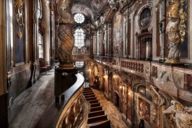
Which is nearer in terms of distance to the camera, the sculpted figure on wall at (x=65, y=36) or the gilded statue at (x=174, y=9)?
the sculpted figure on wall at (x=65, y=36)

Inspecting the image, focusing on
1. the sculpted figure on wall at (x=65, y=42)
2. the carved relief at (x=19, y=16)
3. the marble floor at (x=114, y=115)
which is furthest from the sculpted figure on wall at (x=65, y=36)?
the marble floor at (x=114, y=115)

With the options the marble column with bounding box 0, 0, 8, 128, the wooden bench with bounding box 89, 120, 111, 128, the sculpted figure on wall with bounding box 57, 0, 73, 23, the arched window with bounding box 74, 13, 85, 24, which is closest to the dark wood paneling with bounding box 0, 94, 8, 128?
the marble column with bounding box 0, 0, 8, 128

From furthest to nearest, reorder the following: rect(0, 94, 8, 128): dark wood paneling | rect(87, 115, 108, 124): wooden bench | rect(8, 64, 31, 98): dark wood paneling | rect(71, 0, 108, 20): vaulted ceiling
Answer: rect(71, 0, 108, 20): vaulted ceiling
rect(87, 115, 108, 124): wooden bench
rect(8, 64, 31, 98): dark wood paneling
rect(0, 94, 8, 128): dark wood paneling

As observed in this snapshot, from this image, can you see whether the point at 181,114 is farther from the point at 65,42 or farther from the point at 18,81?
the point at 18,81

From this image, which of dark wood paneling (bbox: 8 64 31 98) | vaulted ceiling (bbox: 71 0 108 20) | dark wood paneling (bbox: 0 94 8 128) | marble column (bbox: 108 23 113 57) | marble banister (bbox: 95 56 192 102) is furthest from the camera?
vaulted ceiling (bbox: 71 0 108 20)

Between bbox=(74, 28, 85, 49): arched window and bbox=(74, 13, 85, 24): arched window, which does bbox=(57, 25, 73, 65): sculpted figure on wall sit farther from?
bbox=(74, 13, 85, 24): arched window

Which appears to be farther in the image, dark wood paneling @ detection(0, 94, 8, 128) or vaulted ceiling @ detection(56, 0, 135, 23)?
vaulted ceiling @ detection(56, 0, 135, 23)

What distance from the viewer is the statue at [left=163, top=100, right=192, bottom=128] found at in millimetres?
5857

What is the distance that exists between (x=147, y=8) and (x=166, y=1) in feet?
11.7

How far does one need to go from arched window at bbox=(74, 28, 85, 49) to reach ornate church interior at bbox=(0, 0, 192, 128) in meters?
15.0

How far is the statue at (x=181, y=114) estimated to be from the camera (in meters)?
5.86

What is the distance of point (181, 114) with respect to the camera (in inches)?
246

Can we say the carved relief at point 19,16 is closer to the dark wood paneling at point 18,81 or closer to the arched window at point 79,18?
the dark wood paneling at point 18,81

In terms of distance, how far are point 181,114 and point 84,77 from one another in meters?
3.92
